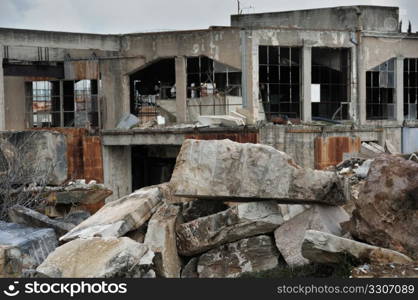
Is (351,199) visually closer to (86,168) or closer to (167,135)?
(167,135)

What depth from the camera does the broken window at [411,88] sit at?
2388 cm

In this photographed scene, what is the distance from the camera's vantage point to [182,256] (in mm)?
7867

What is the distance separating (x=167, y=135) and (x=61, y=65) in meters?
6.48

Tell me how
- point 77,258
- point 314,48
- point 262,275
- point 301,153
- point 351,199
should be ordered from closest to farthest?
point 77,258
point 262,275
point 351,199
point 301,153
point 314,48

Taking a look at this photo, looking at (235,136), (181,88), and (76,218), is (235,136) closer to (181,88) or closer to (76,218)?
(181,88)

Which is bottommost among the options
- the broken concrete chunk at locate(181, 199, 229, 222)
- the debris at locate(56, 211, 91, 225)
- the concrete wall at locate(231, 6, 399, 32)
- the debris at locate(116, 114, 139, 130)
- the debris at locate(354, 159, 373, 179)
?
the debris at locate(56, 211, 91, 225)

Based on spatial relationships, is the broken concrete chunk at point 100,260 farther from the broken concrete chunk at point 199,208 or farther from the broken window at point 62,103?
the broken window at point 62,103

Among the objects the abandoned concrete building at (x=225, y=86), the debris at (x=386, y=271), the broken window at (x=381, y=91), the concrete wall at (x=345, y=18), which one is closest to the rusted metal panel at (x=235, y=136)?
the abandoned concrete building at (x=225, y=86)

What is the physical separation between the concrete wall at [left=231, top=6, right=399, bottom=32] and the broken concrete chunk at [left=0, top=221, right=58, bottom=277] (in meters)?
16.4

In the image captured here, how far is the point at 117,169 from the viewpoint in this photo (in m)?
20.2

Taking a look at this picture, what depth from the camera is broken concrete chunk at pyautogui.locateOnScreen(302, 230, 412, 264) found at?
6230mm

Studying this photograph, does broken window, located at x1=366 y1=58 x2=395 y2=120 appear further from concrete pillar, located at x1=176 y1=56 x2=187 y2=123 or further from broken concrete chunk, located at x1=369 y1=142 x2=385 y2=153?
concrete pillar, located at x1=176 y1=56 x2=187 y2=123

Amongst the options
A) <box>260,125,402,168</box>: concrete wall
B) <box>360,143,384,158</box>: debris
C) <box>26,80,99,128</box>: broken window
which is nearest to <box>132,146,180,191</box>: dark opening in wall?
<box>26,80,99,128</box>: broken window

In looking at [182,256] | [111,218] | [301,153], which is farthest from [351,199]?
[301,153]
